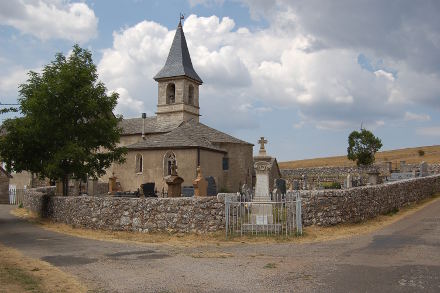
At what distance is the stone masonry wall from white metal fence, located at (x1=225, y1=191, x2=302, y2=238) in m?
0.40

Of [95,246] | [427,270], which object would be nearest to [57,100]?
[95,246]

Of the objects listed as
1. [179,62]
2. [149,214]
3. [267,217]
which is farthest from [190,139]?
[267,217]

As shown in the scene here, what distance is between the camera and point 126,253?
12.5m

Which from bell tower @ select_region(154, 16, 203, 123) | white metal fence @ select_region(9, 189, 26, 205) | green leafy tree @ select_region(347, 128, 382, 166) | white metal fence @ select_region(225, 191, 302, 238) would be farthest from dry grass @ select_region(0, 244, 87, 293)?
green leafy tree @ select_region(347, 128, 382, 166)

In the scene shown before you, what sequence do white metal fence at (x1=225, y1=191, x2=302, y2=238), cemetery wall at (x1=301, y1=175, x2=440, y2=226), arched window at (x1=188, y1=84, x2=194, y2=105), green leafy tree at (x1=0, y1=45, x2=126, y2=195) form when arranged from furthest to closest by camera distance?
1. arched window at (x1=188, y1=84, x2=194, y2=105)
2. green leafy tree at (x1=0, y1=45, x2=126, y2=195)
3. cemetery wall at (x1=301, y1=175, x2=440, y2=226)
4. white metal fence at (x1=225, y1=191, x2=302, y2=238)

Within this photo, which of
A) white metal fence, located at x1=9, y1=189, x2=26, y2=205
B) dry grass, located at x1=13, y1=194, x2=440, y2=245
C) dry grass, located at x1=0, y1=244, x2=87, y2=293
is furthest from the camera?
white metal fence, located at x1=9, y1=189, x2=26, y2=205

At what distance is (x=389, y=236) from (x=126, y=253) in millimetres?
8616

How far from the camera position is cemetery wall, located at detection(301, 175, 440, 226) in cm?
1572

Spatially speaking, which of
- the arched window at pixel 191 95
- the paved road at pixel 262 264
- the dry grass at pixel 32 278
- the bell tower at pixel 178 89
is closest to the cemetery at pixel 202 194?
the bell tower at pixel 178 89

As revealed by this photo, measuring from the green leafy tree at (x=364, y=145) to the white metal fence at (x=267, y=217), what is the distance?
4210cm

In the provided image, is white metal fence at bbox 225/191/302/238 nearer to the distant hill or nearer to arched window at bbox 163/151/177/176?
arched window at bbox 163/151/177/176

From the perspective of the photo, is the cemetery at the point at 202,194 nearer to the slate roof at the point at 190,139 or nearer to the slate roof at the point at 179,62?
the slate roof at the point at 190,139

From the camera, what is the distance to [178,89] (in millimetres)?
43594

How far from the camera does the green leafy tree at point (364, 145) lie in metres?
Answer: 54.6
